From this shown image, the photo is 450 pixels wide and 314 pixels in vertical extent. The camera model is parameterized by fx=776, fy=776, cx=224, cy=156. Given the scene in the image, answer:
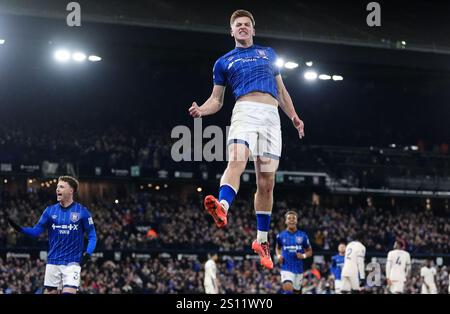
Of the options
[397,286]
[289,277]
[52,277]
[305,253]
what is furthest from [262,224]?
[397,286]

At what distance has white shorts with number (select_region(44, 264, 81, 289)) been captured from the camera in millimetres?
11070

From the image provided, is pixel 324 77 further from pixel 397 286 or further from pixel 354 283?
pixel 354 283

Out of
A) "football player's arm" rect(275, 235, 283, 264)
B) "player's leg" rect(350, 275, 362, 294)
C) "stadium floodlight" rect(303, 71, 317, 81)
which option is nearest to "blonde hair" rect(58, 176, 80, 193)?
"football player's arm" rect(275, 235, 283, 264)

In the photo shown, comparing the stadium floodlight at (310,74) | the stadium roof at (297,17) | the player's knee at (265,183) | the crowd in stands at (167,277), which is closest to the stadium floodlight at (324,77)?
the stadium floodlight at (310,74)

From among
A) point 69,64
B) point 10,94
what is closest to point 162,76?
point 69,64

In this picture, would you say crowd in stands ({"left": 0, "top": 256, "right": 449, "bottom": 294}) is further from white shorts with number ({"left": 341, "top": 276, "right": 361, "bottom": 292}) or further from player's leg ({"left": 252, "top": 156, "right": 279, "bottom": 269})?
player's leg ({"left": 252, "top": 156, "right": 279, "bottom": 269})

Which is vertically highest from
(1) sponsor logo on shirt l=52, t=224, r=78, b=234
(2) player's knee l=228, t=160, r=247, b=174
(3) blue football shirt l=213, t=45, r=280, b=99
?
(3) blue football shirt l=213, t=45, r=280, b=99

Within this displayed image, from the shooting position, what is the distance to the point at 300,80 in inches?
1612

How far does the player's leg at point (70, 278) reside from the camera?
11.0 m

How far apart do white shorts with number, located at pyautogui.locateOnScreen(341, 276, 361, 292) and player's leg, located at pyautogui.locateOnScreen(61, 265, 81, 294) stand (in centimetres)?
1088

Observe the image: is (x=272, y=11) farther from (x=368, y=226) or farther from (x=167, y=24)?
(x=368, y=226)

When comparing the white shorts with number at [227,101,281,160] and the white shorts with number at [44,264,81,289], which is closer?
the white shorts with number at [227,101,281,160]

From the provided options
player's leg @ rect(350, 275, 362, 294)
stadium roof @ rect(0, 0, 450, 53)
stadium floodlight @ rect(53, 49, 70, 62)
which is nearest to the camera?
player's leg @ rect(350, 275, 362, 294)
